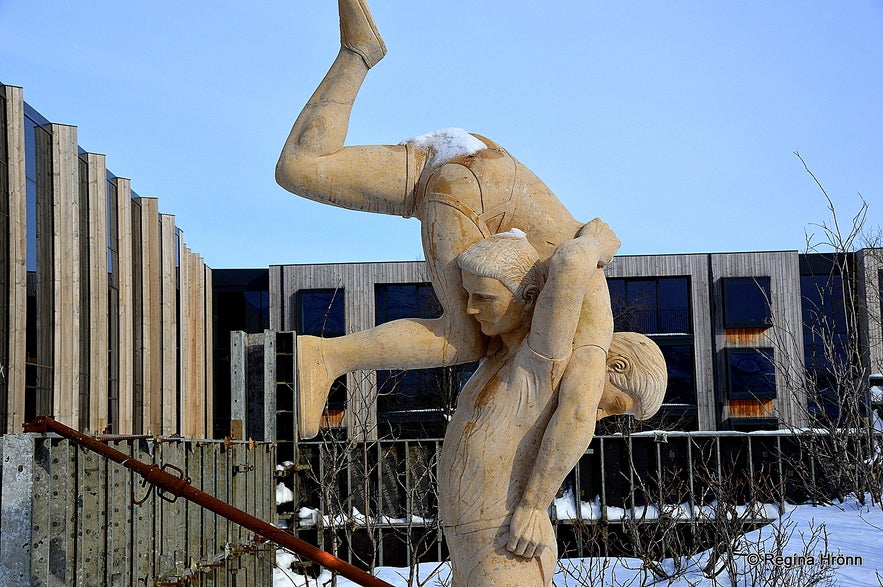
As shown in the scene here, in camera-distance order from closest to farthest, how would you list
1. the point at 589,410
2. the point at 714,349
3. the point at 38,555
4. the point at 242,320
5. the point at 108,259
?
the point at 589,410, the point at 38,555, the point at 108,259, the point at 714,349, the point at 242,320

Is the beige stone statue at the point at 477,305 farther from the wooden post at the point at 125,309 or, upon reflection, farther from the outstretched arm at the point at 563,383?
the wooden post at the point at 125,309

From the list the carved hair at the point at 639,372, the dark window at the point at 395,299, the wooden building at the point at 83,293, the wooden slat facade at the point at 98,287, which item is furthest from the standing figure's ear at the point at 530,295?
the dark window at the point at 395,299

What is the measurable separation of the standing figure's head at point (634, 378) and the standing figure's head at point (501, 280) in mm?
380

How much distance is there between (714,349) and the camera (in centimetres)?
2364

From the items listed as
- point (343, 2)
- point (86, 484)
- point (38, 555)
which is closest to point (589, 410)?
point (343, 2)

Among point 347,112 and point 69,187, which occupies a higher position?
point 69,187

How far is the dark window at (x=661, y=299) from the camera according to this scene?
2391 cm

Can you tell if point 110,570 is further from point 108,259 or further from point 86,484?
point 108,259

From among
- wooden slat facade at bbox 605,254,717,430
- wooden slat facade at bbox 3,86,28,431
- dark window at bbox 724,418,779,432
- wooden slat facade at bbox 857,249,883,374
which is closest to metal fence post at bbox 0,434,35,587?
wooden slat facade at bbox 3,86,28,431

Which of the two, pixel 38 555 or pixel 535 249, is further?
pixel 38 555

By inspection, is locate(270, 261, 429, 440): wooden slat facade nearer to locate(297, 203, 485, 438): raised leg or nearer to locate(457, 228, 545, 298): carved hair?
locate(297, 203, 485, 438): raised leg

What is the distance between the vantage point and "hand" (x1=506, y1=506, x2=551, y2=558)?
10.6 feet

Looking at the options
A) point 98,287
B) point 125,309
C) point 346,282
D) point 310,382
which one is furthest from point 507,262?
point 346,282

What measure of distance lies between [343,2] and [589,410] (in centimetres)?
160
